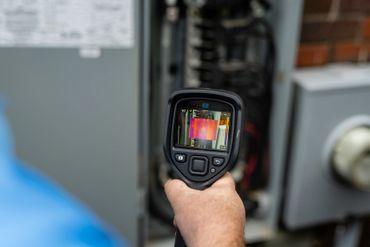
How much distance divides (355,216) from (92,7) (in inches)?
48.7

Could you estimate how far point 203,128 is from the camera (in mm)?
873

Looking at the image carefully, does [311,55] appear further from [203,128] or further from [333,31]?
[203,128]

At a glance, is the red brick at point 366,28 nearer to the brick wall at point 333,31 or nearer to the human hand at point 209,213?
the brick wall at point 333,31

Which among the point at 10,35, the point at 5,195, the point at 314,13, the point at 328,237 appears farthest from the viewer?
the point at 328,237

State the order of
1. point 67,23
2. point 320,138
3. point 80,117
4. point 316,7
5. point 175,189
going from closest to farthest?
point 175,189
point 67,23
point 80,117
point 320,138
point 316,7

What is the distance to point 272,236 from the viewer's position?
78.3 inches

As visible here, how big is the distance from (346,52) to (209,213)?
136cm

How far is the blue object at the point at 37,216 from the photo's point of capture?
70 centimetres

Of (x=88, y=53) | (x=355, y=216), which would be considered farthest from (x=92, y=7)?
(x=355, y=216)

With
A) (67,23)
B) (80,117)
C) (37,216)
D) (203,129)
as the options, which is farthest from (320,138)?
(37,216)

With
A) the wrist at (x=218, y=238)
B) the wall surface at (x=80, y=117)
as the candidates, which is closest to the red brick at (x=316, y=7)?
the wall surface at (x=80, y=117)

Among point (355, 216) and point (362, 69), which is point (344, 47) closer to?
point (362, 69)

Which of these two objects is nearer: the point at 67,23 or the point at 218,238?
the point at 218,238

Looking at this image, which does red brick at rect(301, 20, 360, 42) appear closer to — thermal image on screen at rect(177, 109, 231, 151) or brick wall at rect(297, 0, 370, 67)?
brick wall at rect(297, 0, 370, 67)
